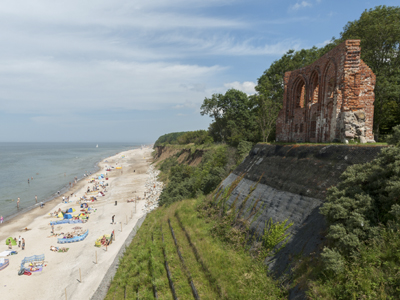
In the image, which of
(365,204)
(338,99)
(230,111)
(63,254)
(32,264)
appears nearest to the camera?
(365,204)

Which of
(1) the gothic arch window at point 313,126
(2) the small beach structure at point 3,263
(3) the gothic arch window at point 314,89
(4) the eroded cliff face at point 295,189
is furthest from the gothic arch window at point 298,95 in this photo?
(2) the small beach structure at point 3,263

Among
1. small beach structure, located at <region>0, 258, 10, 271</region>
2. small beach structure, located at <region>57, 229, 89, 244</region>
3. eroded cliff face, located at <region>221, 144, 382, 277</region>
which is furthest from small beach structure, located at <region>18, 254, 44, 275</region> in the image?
eroded cliff face, located at <region>221, 144, 382, 277</region>

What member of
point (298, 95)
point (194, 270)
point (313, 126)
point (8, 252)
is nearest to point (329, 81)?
point (313, 126)

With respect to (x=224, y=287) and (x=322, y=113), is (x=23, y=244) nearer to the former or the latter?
(x=224, y=287)

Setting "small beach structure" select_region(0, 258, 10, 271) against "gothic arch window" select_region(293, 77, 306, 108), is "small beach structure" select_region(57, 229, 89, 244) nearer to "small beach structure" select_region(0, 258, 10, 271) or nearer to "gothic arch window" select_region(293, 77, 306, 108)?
"small beach structure" select_region(0, 258, 10, 271)

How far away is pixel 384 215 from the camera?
272 inches

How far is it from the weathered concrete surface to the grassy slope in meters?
1.11

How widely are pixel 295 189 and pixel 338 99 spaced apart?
7418 millimetres

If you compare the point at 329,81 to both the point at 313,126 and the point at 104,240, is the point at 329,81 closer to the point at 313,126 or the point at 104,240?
→ the point at 313,126

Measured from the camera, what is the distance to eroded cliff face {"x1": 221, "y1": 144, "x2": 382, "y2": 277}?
9.17m

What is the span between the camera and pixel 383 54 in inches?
858

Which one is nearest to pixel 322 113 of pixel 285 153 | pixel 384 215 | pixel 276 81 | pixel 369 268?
pixel 285 153

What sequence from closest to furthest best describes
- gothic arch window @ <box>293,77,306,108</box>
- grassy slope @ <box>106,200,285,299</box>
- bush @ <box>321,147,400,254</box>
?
bush @ <box>321,147,400,254</box>
grassy slope @ <box>106,200,285,299</box>
gothic arch window @ <box>293,77,306,108</box>

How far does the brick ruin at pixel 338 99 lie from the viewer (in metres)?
14.1
